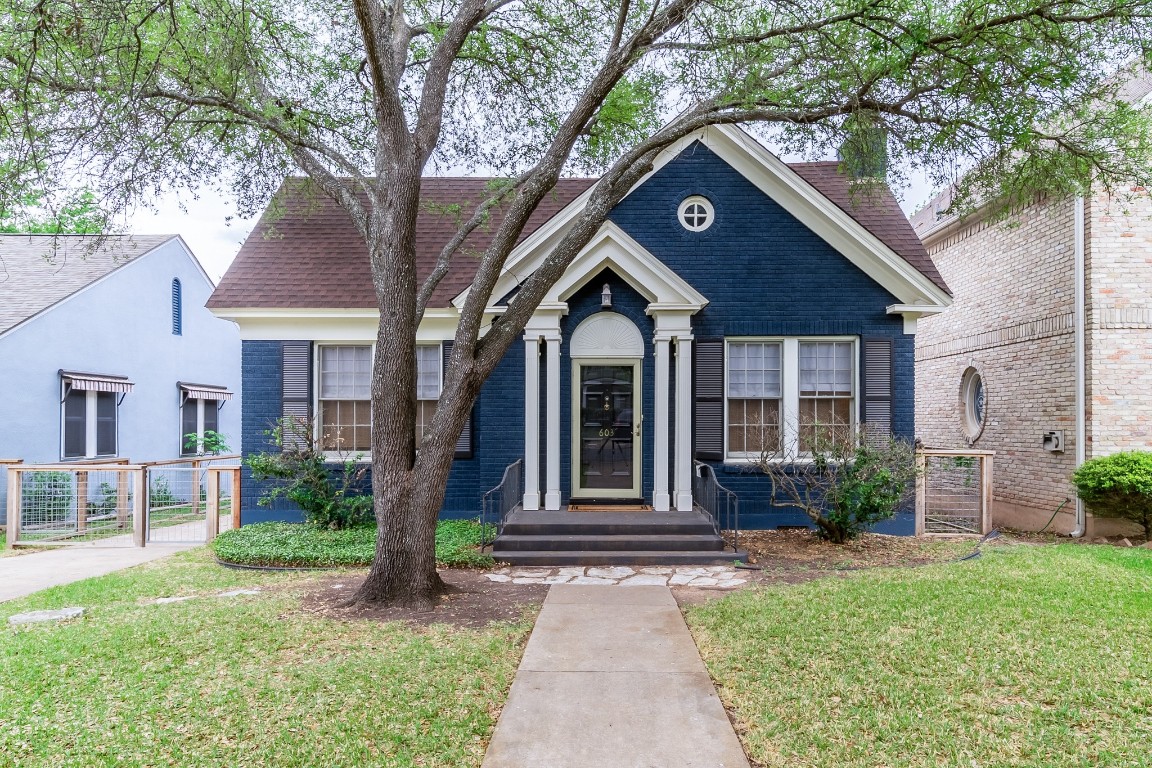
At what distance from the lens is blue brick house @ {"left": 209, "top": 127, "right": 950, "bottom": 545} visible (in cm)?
Result: 966

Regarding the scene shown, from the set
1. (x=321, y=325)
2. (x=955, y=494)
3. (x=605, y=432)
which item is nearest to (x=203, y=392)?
(x=321, y=325)

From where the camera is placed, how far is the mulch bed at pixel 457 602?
573 cm

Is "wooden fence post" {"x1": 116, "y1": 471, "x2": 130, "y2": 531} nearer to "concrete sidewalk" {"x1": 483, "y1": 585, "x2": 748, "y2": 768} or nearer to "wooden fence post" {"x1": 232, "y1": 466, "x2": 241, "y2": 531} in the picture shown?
"wooden fence post" {"x1": 232, "y1": 466, "x2": 241, "y2": 531}

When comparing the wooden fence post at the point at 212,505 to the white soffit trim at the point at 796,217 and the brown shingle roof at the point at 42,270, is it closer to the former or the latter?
the white soffit trim at the point at 796,217

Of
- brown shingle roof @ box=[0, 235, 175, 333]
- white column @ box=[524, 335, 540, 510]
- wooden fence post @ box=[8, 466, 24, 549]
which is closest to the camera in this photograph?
white column @ box=[524, 335, 540, 510]

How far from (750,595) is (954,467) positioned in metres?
5.76

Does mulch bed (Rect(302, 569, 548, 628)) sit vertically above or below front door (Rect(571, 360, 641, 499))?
below

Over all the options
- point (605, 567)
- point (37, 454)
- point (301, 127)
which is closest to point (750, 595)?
point (605, 567)

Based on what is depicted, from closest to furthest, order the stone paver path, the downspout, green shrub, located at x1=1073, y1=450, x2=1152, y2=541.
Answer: the stone paver path < green shrub, located at x1=1073, y1=450, x2=1152, y2=541 < the downspout

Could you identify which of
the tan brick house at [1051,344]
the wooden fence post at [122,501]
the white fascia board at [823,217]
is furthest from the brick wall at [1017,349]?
the wooden fence post at [122,501]

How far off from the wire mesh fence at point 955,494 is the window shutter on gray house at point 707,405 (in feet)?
9.56

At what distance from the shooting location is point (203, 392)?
1736cm

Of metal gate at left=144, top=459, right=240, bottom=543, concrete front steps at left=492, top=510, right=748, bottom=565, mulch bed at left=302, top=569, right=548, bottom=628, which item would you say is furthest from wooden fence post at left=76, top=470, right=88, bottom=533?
concrete front steps at left=492, top=510, right=748, bottom=565

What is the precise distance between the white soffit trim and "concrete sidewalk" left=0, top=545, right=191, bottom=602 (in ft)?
17.8
